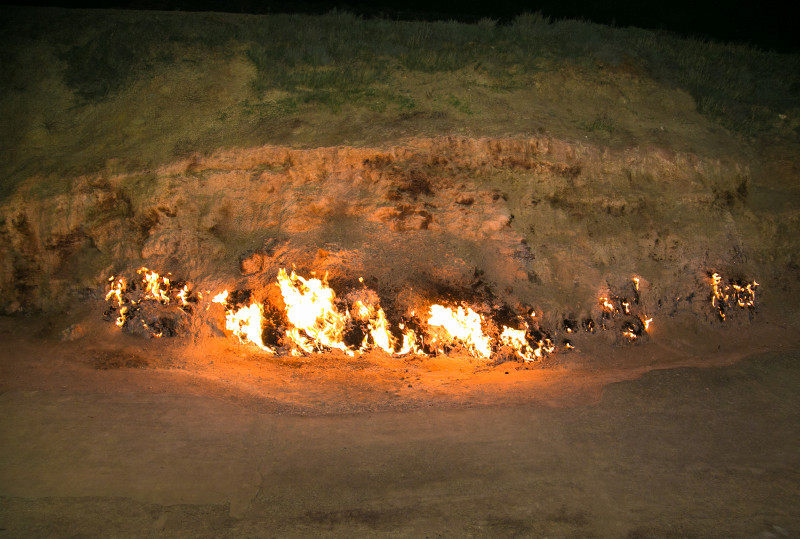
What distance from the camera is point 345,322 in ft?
21.2

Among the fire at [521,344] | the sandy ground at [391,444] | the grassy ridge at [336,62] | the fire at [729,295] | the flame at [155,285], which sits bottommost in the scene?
the sandy ground at [391,444]

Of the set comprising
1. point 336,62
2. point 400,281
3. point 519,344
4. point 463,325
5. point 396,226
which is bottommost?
point 519,344

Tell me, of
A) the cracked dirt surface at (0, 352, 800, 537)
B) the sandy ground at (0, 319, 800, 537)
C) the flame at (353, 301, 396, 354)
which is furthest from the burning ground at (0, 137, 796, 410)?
the cracked dirt surface at (0, 352, 800, 537)

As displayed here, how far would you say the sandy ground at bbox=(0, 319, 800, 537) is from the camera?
3.97 meters

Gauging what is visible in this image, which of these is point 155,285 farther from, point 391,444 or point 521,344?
point 521,344

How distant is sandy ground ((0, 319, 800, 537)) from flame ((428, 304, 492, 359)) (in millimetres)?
258

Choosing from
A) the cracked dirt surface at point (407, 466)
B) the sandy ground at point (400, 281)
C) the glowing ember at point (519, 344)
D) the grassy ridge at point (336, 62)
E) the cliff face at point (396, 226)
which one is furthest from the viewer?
the grassy ridge at point (336, 62)

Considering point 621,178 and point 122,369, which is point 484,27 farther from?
point 122,369

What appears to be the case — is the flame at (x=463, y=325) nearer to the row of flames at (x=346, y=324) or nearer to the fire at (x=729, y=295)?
the row of flames at (x=346, y=324)

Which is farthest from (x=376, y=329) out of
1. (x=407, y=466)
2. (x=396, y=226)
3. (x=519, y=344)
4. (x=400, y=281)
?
(x=407, y=466)

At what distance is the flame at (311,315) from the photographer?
6.47 metres

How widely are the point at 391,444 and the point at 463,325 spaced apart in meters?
1.94

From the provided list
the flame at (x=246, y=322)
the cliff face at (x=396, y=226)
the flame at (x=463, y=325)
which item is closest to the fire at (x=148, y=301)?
the cliff face at (x=396, y=226)

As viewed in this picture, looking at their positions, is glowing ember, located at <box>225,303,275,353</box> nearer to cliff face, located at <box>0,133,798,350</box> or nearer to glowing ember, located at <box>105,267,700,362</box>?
glowing ember, located at <box>105,267,700,362</box>
